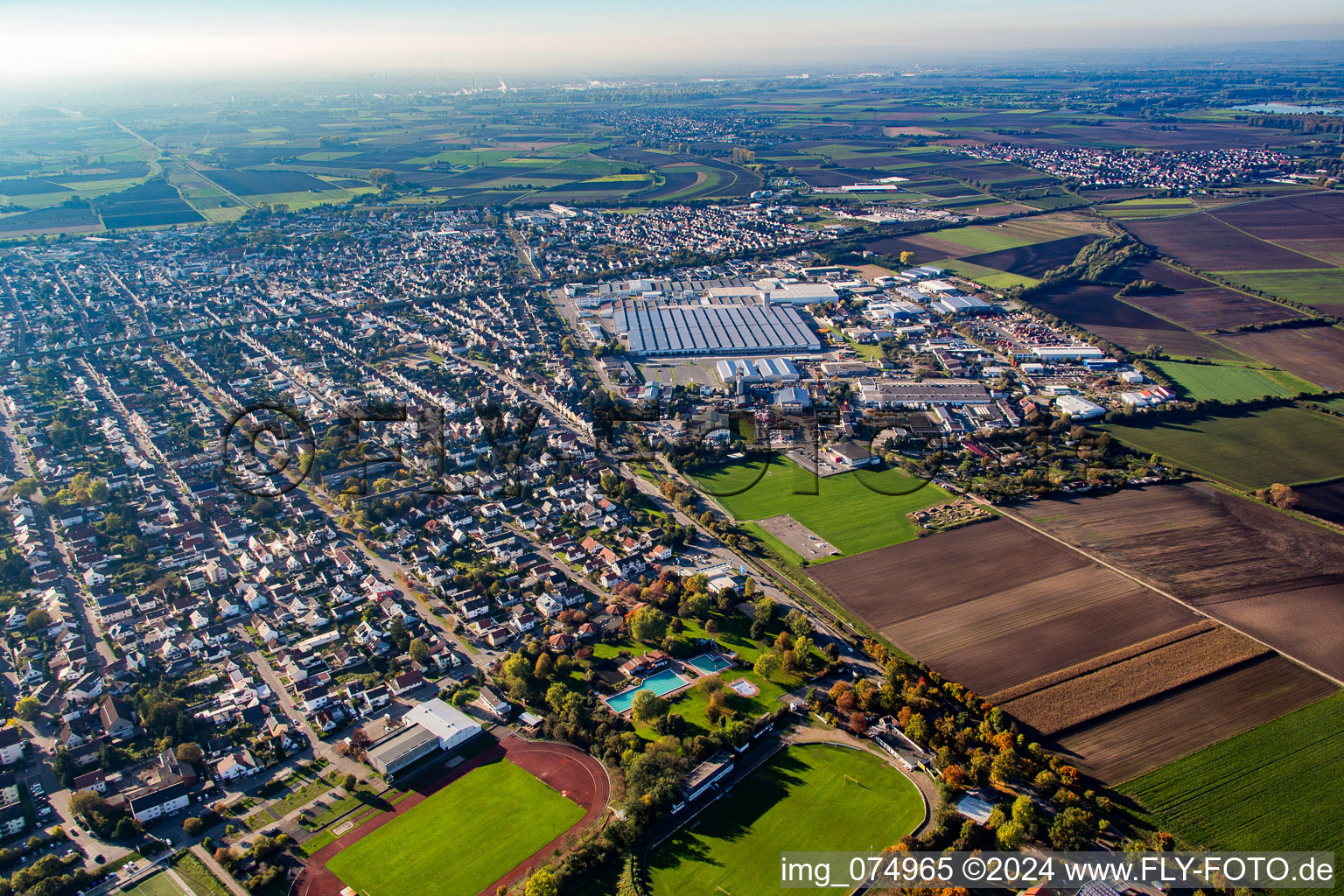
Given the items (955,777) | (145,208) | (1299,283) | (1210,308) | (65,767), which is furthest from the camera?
(145,208)

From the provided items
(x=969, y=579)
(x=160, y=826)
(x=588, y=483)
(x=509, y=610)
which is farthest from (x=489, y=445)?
(x=969, y=579)

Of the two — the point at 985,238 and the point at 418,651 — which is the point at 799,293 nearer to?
the point at 985,238

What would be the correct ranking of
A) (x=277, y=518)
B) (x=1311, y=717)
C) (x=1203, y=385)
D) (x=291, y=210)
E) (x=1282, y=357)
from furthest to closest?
1. (x=291, y=210)
2. (x=1282, y=357)
3. (x=1203, y=385)
4. (x=277, y=518)
5. (x=1311, y=717)

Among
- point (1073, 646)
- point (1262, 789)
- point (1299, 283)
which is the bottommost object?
point (1262, 789)

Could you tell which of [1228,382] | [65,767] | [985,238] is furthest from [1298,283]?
[65,767]

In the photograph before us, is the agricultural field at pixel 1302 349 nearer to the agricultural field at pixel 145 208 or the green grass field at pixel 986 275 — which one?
the green grass field at pixel 986 275

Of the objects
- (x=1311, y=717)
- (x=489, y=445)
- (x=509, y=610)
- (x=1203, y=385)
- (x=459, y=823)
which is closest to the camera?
(x=459, y=823)

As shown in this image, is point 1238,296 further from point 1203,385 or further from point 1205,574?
point 1205,574

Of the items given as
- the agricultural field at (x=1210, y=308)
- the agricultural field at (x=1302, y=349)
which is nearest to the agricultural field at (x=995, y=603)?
the agricultural field at (x=1302, y=349)

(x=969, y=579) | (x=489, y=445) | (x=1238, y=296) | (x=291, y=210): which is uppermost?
(x=291, y=210)
